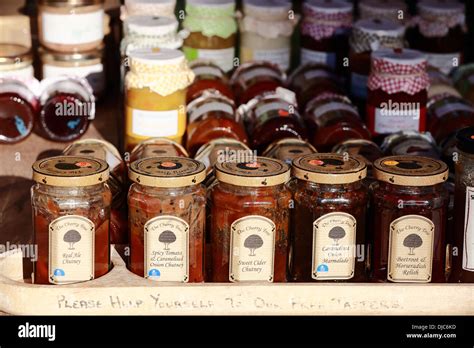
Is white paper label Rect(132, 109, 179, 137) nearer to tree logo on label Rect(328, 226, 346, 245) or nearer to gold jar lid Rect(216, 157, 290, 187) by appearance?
gold jar lid Rect(216, 157, 290, 187)

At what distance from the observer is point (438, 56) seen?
9.80 ft

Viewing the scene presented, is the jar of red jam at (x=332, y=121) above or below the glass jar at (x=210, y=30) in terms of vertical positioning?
below

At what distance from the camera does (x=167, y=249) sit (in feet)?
5.68

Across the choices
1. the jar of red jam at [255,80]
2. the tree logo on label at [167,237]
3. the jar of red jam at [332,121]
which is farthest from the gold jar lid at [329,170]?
the jar of red jam at [255,80]

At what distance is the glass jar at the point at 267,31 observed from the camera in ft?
9.54

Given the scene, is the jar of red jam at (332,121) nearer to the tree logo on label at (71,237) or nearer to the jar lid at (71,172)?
the jar lid at (71,172)

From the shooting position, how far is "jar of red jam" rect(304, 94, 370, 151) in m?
2.33

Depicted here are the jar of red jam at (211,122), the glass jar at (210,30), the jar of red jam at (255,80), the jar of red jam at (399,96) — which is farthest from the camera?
the glass jar at (210,30)

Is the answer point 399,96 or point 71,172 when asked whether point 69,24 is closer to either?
point 399,96

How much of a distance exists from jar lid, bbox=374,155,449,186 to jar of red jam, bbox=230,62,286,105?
0.81 metres
